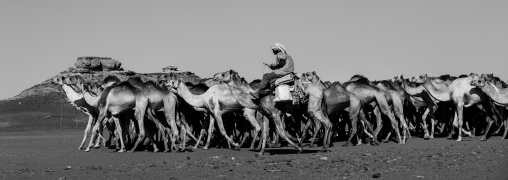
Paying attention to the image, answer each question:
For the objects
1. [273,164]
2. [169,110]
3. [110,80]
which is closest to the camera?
[273,164]

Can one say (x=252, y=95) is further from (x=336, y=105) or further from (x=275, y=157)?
(x=336, y=105)

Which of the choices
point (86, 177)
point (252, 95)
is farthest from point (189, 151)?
point (86, 177)

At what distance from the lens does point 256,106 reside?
18.2 metres

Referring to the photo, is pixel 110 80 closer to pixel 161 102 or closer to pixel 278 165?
pixel 161 102

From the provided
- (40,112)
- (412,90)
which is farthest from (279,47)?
(40,112)

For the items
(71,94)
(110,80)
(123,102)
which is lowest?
(123,102)

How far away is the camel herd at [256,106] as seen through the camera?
1894 centimetres

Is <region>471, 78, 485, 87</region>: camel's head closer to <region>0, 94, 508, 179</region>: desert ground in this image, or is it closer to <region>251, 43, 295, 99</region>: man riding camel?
<region>0, 94, 508, 179</region>: desert ground

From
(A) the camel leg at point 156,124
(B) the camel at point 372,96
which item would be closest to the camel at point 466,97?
(B) the camel at point 372,96

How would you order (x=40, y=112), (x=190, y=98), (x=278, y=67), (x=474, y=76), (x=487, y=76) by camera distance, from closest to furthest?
(x=278, y=67), (x=190, y=98), (x=474, y=76), (x=487, y=76), (x=40, y=112)

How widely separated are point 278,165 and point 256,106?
3.84 metres

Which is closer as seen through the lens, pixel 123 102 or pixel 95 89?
pixel 123 102

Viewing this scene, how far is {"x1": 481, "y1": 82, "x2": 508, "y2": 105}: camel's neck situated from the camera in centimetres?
2128

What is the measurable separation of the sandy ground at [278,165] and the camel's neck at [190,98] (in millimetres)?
2075
